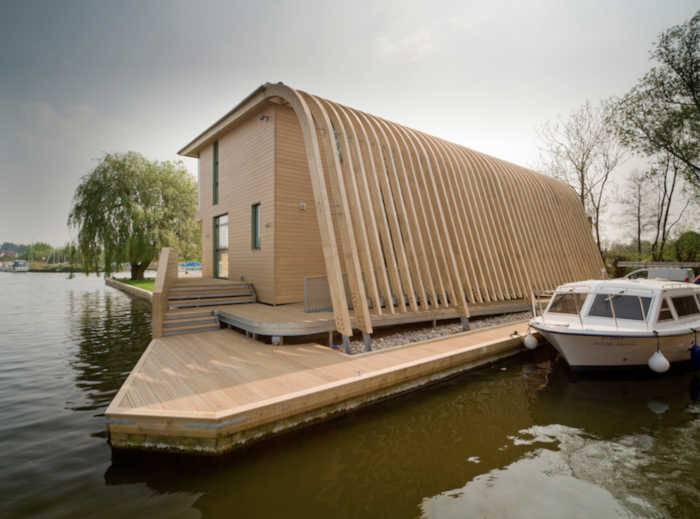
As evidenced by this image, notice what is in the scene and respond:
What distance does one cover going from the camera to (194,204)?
2509 cm

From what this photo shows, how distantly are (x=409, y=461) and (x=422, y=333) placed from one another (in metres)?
4.69

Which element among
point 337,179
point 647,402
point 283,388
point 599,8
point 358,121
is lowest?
point 647,402

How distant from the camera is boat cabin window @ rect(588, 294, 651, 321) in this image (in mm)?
7045

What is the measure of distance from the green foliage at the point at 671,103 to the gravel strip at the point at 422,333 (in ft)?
55.5

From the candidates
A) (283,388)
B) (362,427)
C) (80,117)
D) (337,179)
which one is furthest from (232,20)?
(362,427)

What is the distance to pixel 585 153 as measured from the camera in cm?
2314

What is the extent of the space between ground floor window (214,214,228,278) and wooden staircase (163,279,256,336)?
114 inches

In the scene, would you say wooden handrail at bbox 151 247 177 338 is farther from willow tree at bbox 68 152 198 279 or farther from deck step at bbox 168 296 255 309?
willow tree at bbox 68 152 198 279

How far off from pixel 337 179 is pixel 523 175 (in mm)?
10241

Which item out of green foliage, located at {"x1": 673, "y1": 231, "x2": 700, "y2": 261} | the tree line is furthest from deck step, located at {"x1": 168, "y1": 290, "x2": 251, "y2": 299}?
green foliage, located at {"x1": 673, "y1": 231, "x2": 700, "y2": 261}

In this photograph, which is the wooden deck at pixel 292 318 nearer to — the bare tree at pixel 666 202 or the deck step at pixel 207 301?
the deck step at pixel 207 301

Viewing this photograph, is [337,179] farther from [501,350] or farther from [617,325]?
[617,325]

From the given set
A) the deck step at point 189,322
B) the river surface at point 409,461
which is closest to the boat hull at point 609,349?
the river surface at point 409,461

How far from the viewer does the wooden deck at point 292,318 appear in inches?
270
